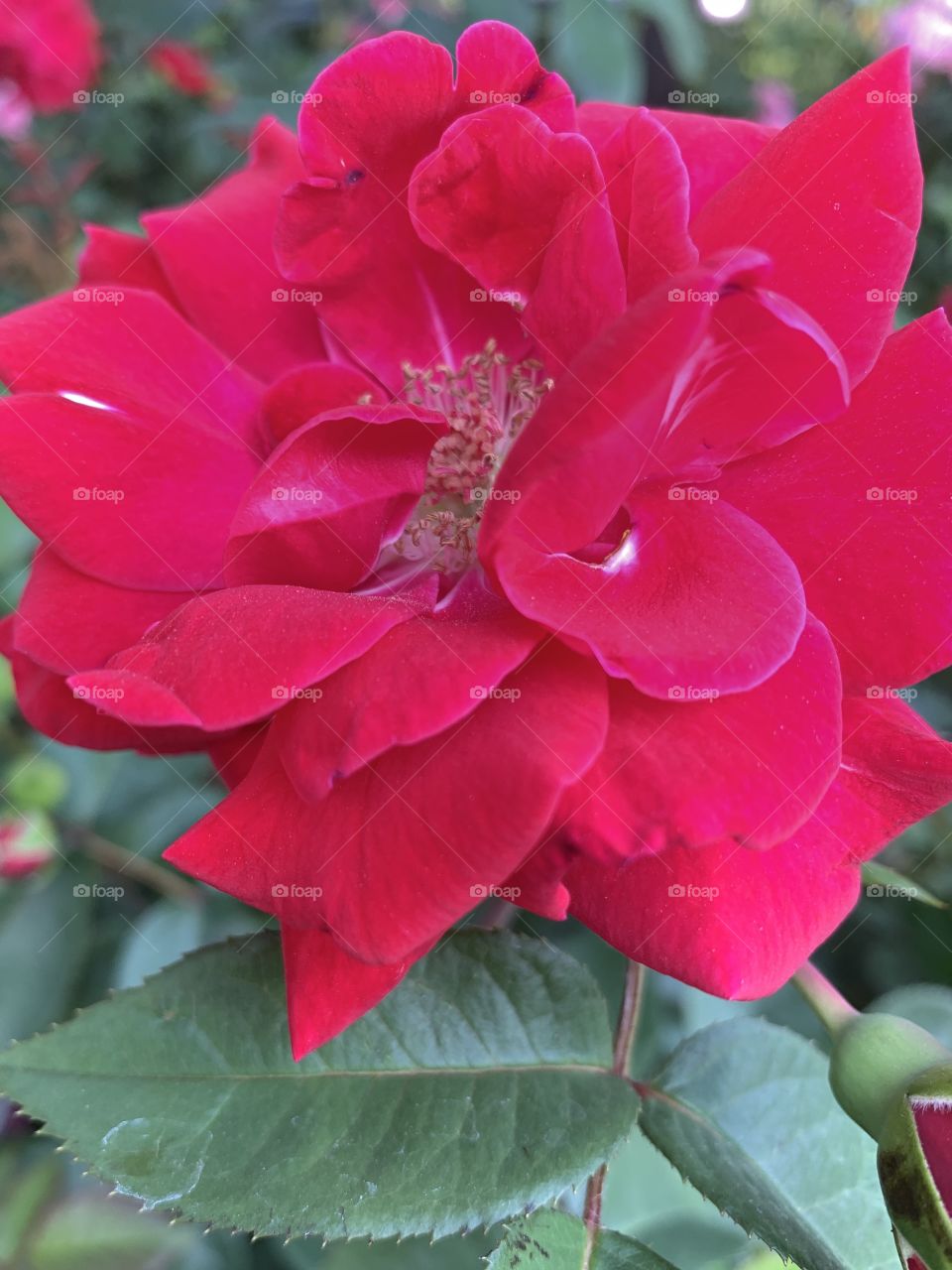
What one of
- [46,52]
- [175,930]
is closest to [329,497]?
[175,930]

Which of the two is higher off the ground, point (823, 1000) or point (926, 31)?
point (926, 31)

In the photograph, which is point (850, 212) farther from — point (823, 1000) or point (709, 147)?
point (823, 1000)

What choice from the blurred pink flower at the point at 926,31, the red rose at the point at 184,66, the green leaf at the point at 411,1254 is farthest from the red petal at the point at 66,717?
the red rose at the point at 184,66

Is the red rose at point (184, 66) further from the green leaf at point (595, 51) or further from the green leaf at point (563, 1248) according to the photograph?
the green leaf at point (563, 1248)

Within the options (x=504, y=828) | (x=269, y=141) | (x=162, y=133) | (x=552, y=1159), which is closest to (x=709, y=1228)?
(x=552, y=1159)

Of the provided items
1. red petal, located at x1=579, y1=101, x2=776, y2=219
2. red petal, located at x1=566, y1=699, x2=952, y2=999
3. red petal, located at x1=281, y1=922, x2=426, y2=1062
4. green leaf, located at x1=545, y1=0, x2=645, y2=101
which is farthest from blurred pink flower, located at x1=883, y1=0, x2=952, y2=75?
red petal, located at x1=281, y1=922, x2=426, y2=1062

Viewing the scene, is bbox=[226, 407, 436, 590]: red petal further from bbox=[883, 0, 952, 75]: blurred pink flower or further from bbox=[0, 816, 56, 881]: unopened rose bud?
bbox=[883, 0, 952, 75]: blurred pink flower

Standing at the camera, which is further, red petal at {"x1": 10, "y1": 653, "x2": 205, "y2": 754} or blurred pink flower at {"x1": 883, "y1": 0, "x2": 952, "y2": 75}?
blurred pink flower at {"x1": 883, "y1": 0, "x2": 952, "y2": 75}
